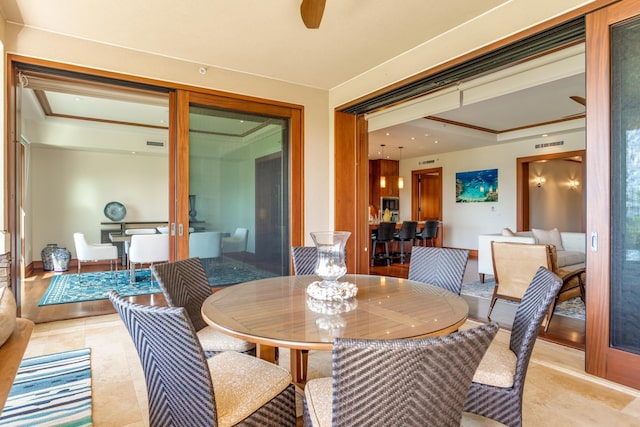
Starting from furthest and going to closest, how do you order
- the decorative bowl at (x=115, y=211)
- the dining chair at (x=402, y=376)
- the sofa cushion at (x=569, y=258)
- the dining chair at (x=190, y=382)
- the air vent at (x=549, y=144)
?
1. the decorative bowl at (x=115, y=211)
2. the air vent at (x=549, y=144)
3. the sofa cushion at (x=569, y=258)
4. the dining chair at (x=190, y=382)
5. the dining chair at (x=402, y=376)

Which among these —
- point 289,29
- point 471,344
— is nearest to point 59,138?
point 289,29

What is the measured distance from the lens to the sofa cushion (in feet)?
16.4

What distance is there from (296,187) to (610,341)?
330 cm

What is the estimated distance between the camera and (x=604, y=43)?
2.32 meters

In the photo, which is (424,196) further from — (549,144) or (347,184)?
(347,184)

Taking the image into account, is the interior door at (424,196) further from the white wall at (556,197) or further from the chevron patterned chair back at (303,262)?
the chevron patterned chair back at (303,262)

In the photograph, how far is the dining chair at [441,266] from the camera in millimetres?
2439

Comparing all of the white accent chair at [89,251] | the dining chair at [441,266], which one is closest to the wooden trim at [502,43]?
the dining chair at [441,266]

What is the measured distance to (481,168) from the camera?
8.80 metres

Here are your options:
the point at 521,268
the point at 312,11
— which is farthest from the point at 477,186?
the point at 312,11

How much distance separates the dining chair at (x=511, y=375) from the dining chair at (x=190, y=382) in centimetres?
84

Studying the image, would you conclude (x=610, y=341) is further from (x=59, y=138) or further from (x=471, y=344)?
(x=59, y=138)

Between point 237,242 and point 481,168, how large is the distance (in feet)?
22.5

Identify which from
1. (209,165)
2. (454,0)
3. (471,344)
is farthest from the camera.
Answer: (209,165)
